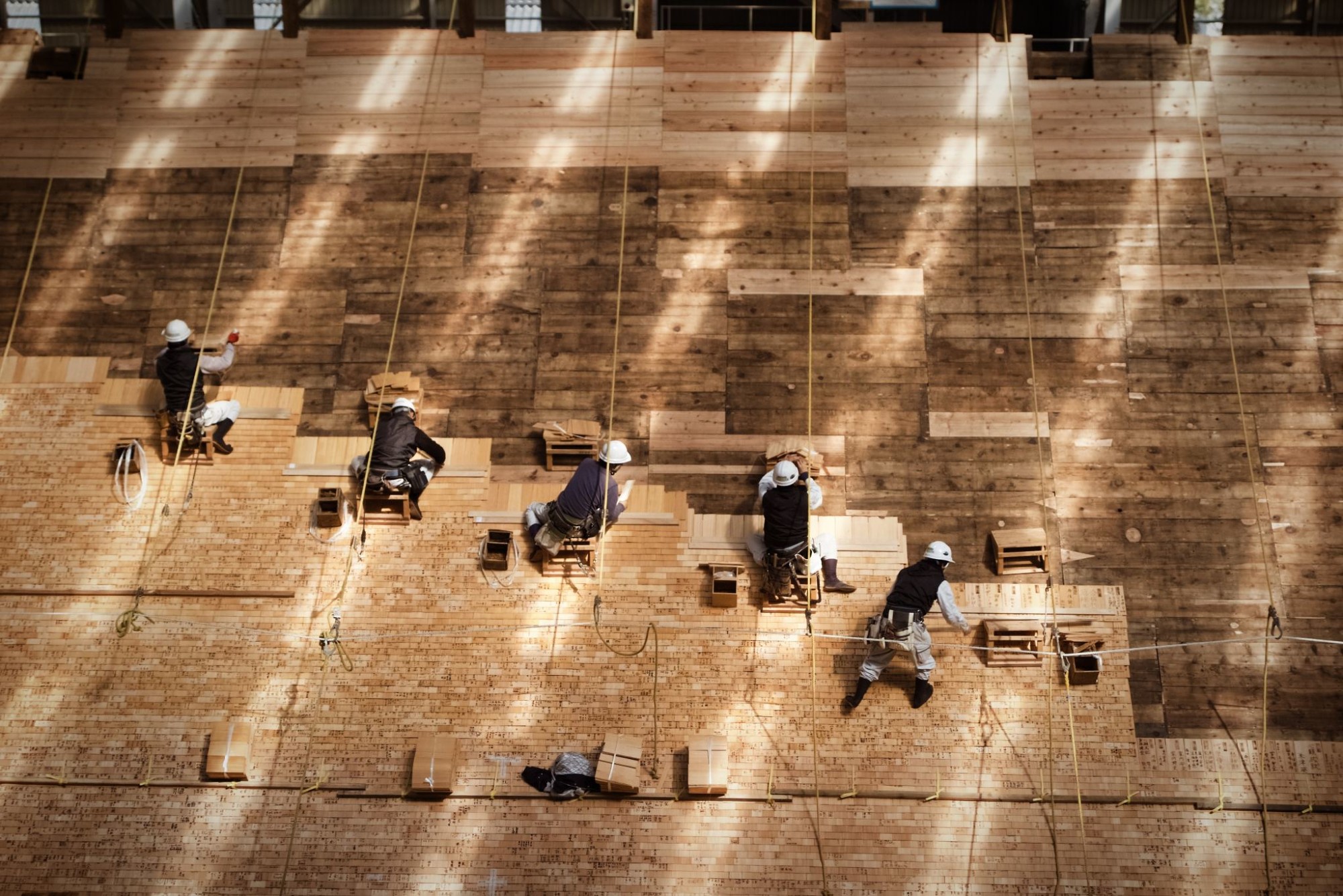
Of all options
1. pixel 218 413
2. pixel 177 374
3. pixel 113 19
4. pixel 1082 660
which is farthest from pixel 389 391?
pixel 1082 660

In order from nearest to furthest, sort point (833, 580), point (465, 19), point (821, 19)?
point (833, 580) → point (821, 19) → point (465, 19)

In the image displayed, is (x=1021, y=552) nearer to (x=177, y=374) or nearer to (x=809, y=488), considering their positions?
(x=809, y=488)

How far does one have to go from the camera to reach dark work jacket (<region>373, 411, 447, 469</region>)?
36.8 feet

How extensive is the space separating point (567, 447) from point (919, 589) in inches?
156

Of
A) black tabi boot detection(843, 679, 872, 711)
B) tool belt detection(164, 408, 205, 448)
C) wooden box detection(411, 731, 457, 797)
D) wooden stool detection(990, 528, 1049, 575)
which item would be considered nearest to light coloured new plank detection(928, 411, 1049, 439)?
wooden stool detection(990, 528, 1049, 575)

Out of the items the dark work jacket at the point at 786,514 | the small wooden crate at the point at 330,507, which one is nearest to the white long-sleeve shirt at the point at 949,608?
the dark work jacket at the point at 786,514

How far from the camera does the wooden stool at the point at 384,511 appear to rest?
11531 millimetres

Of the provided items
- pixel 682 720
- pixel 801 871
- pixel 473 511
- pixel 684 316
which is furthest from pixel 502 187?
pixel 801 871

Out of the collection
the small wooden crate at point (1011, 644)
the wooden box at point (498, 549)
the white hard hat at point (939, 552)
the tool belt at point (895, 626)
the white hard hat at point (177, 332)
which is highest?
the white hard hat at point (177, 332)

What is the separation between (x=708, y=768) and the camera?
10.5 metres

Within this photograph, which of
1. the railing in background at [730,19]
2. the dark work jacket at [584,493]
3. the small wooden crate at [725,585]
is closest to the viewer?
the dark work jacket at [584,493]

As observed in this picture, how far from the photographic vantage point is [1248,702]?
11117mm

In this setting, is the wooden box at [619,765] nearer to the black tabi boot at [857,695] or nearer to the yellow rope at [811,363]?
the yellow rope at [811,363]

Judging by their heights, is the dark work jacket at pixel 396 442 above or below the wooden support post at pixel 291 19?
below
